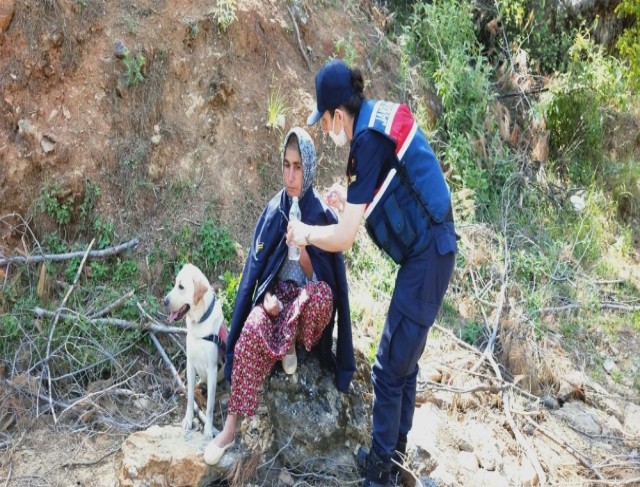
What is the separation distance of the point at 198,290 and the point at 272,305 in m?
0.45

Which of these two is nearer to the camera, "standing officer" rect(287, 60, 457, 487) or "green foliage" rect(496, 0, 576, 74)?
"standing officer" rect(287, 60, 457, 487)

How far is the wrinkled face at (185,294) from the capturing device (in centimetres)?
384

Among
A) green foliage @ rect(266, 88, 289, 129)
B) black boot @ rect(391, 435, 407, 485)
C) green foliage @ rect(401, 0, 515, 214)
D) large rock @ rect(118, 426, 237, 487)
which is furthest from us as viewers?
green foliage @ rect(401, 0, 515, 214)

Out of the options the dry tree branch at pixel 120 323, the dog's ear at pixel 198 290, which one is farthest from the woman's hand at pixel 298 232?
the dry tree branch at pixel 120 323

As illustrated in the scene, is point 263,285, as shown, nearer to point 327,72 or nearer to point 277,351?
point 277,351

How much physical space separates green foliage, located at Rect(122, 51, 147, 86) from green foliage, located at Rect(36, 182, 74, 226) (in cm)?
106

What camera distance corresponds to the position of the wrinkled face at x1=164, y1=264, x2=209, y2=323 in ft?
12.6

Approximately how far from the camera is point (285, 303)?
3.96 metres

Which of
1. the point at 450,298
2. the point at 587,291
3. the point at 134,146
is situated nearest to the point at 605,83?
the point at 587,291

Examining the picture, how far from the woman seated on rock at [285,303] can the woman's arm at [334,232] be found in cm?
41

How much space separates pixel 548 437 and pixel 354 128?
292 centimetres

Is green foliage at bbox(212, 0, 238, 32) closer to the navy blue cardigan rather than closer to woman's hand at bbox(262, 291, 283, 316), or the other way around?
the navy blue cardigan

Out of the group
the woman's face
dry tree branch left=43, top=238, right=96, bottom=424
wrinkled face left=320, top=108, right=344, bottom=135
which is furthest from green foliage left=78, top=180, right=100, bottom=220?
wrinkled face left=320, top=108, right=344, bottom=135

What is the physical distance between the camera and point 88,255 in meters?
5.16
